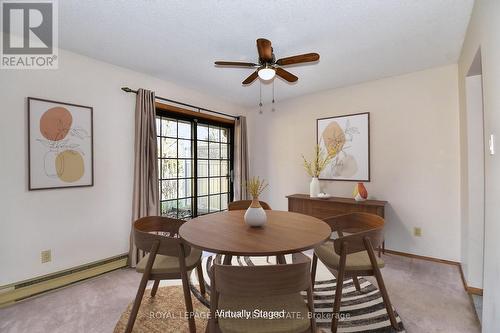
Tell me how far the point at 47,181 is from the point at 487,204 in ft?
12.2

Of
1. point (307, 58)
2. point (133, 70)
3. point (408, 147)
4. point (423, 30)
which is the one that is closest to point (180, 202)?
point (133, 70)

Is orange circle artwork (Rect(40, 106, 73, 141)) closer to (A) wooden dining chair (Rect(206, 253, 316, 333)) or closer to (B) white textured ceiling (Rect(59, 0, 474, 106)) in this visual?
(B) white textured ceiling (Rect(59, 0, 474, 106))

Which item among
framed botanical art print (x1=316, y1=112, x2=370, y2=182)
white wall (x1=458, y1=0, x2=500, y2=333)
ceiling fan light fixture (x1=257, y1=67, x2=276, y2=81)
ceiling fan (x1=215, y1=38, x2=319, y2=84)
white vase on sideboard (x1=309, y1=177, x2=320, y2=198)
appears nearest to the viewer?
white wall (x1=458, y1=0, x2=500, y2=333)

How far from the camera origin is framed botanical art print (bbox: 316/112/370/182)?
353cm

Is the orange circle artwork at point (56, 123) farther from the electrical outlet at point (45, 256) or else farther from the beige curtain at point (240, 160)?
the beige curtain at point (240, 160)

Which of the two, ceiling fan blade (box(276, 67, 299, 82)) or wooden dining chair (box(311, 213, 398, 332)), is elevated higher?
ceiling fan blade (box(276, 67, 299, 82))

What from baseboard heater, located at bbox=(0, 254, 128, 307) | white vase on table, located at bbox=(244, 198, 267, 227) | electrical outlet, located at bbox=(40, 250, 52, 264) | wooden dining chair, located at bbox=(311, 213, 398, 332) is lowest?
baseboard heater, located at bbox=(0, 254, 128, 307)

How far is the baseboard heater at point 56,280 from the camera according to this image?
2.19 metres

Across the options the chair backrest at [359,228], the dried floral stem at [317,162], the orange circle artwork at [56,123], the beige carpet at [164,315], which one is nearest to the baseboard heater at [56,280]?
the beige carpet at [164,315]

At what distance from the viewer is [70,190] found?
8.45 feet

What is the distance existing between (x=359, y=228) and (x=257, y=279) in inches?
59.2

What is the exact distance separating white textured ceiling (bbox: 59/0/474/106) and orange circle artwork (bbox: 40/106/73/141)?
2.23 feet

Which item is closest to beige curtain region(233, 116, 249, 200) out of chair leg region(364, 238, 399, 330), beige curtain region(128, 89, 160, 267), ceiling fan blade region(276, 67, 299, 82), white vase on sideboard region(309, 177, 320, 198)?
white vase on sideboard region(309, 177, 320, 198)

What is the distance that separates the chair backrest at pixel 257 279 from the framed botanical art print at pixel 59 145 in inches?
90.1
